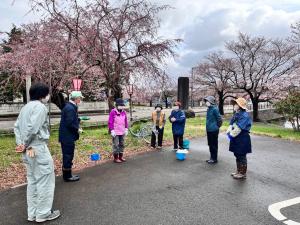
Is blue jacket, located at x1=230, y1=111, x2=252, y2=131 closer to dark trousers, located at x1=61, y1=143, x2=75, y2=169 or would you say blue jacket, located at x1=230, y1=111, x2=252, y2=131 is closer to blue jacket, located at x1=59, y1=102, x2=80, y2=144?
blue jacket, located at x1=59, y1=102, x2=80, y2=144

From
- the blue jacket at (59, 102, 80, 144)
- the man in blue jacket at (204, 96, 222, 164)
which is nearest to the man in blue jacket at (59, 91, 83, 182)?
the blue jacket at (59, 102, 80, 144)

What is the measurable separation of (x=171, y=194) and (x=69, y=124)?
2.18 metres

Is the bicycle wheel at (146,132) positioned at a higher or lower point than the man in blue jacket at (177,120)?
lower

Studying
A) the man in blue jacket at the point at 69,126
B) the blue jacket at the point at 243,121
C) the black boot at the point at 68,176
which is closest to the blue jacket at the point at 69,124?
the man in blue jacket at the point at 69,126

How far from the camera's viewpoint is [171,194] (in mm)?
5180

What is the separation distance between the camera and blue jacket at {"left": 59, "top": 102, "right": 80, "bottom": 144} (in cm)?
575

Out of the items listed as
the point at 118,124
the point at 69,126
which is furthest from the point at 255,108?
the point at 69,126

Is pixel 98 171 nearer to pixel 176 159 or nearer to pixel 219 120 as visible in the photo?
pixel 176 159

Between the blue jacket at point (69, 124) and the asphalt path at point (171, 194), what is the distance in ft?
2.73

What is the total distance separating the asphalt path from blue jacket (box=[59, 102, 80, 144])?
833mm

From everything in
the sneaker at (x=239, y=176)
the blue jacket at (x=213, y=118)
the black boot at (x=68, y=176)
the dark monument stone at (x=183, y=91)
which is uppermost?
the dark monument stone at (x=183, y=91)

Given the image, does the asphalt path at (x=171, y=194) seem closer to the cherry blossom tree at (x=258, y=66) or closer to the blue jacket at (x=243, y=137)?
the blue jacket at (x=243, y=137)

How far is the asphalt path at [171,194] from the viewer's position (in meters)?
4.23

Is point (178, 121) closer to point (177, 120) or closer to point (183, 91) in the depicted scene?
point (177, 120)
